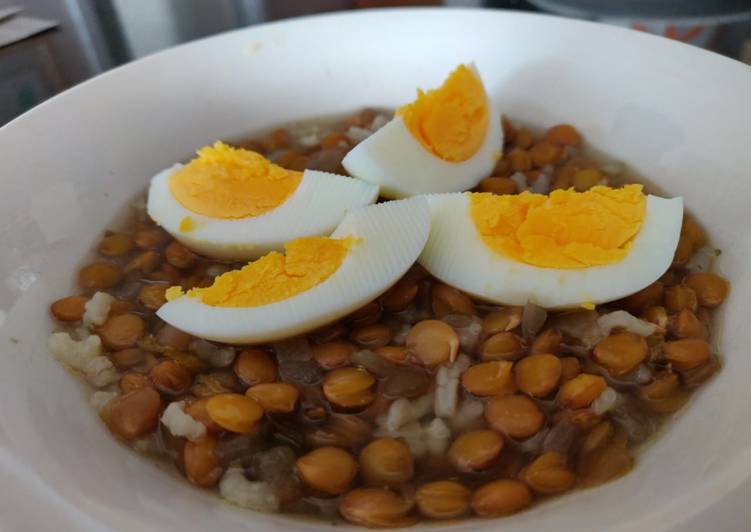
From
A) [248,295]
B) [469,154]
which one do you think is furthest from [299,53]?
[248,295]

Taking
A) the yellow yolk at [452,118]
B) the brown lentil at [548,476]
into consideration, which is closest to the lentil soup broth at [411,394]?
the brown lentil at [548,476]

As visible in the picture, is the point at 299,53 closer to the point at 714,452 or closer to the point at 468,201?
the point at 468,201

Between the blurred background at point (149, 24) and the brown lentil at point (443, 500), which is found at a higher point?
the blurred background at point (149, 24)

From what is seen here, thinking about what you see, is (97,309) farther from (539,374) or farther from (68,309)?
(539,374)

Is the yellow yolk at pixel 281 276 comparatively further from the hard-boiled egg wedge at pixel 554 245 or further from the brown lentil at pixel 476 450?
the brown lentil at pixel 476 450

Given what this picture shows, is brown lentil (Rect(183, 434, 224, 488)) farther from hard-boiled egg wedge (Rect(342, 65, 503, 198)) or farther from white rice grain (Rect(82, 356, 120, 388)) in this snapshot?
hard-boiled egg wedge (Rect(342, 65, 503, 198))

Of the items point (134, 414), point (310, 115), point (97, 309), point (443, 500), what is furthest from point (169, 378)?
point (310, 115)
